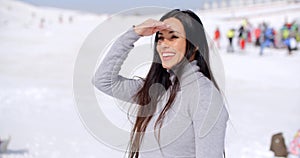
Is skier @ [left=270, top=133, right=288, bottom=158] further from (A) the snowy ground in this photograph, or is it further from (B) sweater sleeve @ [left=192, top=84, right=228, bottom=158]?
(B) sweater sleeve @ [left=192, top=84, right=228, bottom=158]

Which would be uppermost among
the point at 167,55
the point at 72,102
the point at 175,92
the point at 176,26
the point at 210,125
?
the point at 176,26

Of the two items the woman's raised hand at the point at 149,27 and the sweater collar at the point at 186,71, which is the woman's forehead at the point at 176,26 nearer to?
the woman's raised hand at the point at 149,27

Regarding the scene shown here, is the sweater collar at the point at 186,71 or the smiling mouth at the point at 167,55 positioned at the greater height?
the smiling mouth at the point at 167,55

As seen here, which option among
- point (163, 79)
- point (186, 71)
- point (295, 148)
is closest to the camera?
point (186, 71)

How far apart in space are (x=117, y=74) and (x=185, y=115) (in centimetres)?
44

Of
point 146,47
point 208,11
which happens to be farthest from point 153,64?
point 208,11

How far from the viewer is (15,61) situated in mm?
16609

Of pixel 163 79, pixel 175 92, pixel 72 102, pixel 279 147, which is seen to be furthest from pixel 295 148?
pixel 72 102

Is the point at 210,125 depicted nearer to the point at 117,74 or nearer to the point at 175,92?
the point at 175,92

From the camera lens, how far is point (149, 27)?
1791 mm

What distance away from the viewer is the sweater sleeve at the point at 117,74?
6.20 feet

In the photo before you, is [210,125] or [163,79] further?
[163,79]

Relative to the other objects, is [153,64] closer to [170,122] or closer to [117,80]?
[117,80]

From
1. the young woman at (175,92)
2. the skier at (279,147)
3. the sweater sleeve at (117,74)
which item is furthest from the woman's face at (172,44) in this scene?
the skier at (279,147)
